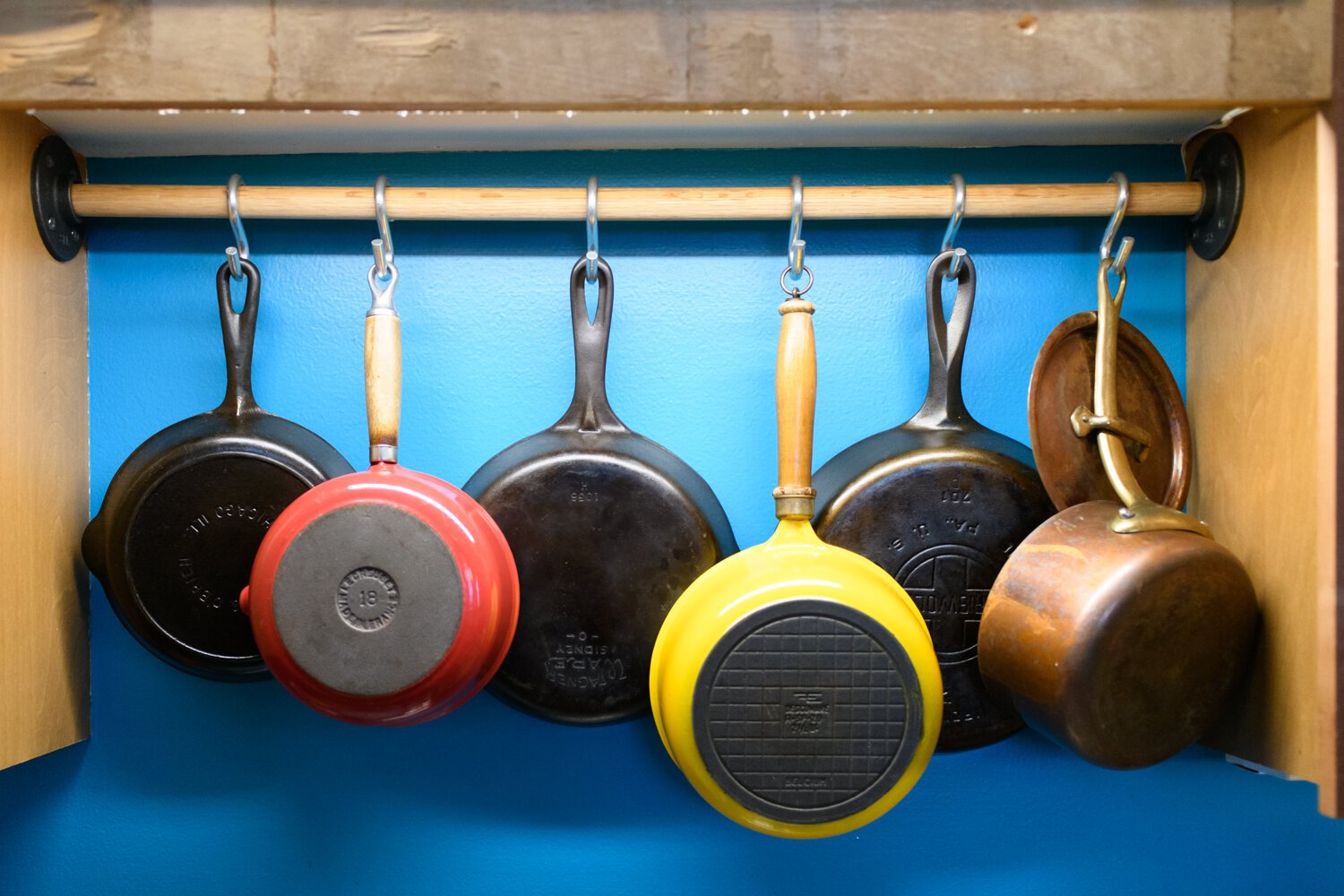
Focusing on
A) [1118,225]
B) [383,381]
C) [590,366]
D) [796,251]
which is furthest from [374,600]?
[1118,225]

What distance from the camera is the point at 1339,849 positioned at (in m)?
1.03

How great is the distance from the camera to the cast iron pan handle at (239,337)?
98 centimetres

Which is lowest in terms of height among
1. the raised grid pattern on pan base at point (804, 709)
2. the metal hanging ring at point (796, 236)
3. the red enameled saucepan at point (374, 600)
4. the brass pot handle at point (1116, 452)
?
the raised grid pattern on pan base at point (804, 709)

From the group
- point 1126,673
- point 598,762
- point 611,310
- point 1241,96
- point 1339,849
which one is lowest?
point 1339,849

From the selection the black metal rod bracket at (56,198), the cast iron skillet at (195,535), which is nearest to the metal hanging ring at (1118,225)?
the cast iron skillet at (195,535)

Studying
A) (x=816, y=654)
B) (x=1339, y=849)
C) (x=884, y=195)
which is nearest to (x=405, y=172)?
(x=884, y=195)

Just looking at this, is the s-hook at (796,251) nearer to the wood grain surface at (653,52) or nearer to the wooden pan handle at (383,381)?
the wood grain surface at (653,52)

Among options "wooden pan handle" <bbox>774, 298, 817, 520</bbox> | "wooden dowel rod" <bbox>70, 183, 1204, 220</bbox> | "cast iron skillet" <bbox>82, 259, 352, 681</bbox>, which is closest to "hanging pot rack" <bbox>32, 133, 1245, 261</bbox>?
"wooden dowel rod" <bbox>70, 183, 1204, 220</bbox>

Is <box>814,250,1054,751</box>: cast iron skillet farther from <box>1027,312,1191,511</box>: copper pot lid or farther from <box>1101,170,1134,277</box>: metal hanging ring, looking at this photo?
<box>1101,170,1134,277</box>: metal hanging ring

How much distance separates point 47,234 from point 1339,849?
1.39 metres

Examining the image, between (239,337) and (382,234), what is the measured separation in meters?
0.18

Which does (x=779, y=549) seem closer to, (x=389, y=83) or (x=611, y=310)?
(x=611, y=310)

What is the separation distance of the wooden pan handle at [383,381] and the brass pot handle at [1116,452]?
2.06ft

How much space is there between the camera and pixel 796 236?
3.15ft
